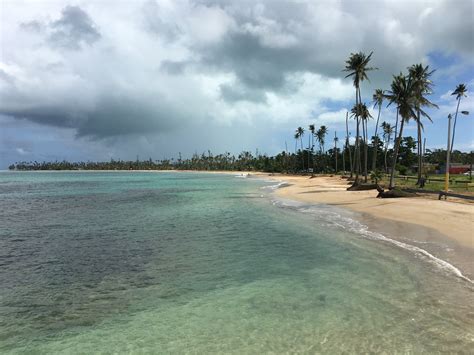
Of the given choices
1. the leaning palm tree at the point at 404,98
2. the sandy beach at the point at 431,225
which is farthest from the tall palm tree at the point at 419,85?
the sandy beach at the point at 431,225

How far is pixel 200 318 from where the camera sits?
342 inches

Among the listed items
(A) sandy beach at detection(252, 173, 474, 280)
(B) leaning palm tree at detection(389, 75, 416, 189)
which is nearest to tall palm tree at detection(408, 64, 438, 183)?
(B) leaning palm tree at detection(389, 75, 416, 189)

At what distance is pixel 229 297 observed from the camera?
10062mm

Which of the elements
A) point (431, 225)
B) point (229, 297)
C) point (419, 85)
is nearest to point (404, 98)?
point (419, 85)

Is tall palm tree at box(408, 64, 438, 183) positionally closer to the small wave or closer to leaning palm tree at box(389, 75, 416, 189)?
leaning palm tree at box(389, 75, 416, 189)

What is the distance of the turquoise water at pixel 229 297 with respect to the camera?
7453 mm

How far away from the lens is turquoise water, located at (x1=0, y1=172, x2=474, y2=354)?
7.45 m

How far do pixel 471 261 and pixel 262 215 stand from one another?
1605 centimetres

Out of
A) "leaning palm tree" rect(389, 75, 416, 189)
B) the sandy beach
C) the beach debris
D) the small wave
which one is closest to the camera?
the small wave

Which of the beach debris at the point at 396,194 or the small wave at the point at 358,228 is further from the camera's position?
the beach debris at the point at 396,194

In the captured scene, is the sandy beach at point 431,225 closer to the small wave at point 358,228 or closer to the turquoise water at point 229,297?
the small wave at point 358,228

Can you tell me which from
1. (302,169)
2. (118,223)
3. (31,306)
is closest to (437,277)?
(31,306)

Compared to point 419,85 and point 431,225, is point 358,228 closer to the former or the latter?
point 431,225

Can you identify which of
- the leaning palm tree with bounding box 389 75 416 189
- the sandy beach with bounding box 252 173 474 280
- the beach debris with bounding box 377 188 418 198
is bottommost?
the sandy beach with bounding box 252 173 474 280
